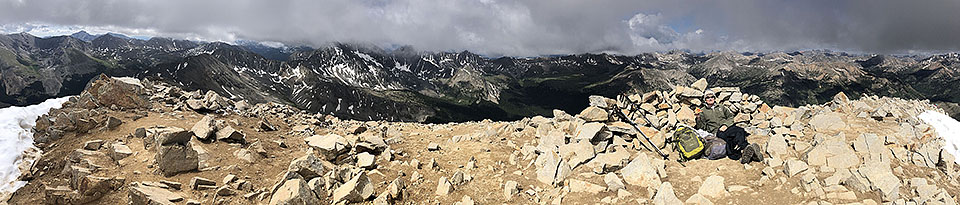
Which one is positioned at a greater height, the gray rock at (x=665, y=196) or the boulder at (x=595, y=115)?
the boulder at (x=595, y=115)

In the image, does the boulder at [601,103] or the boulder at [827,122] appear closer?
the boulder at [827,122]

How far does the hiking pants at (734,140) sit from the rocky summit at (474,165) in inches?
28.9

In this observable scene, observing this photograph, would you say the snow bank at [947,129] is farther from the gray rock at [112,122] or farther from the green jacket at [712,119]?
the gray rock at [112,122]

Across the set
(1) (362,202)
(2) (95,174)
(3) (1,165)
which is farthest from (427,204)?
(3) (1,165)

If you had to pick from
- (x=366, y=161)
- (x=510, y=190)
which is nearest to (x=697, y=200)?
(x=510, y=190)

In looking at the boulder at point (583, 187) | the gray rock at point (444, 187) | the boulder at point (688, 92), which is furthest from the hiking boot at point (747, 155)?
the gray rock at point (444, 187)

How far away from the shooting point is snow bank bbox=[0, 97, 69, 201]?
8672 millimetres

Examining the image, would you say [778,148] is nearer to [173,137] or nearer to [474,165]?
[474,165]

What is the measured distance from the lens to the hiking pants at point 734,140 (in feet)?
42.7

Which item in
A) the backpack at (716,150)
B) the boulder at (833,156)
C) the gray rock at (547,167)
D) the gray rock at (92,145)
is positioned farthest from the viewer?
the backpack at (716,150)

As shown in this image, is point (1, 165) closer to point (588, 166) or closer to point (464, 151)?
point (464, 151)

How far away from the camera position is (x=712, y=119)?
1664 cm

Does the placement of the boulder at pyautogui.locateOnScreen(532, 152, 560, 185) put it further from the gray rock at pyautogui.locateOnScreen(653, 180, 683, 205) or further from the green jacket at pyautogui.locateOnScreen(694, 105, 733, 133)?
the green jacket at pyautogui.locateOnScreen(694, 105, 733, 133)

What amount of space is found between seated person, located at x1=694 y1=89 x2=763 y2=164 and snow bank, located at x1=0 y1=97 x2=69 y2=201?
20307mm
